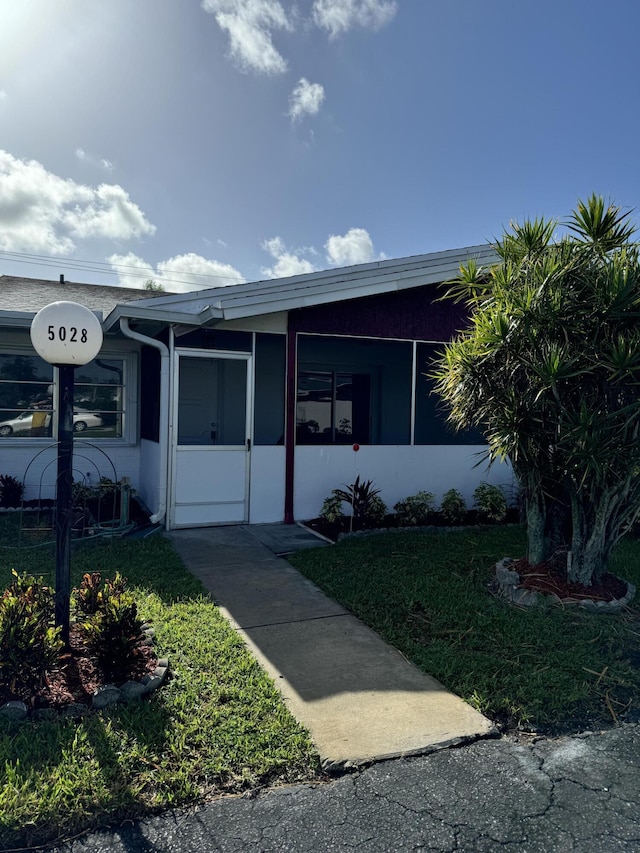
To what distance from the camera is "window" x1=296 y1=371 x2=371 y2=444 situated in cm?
795

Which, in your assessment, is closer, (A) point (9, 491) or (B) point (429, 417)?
(A) point (9, 491)

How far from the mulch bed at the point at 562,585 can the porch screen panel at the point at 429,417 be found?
3905 millimetres

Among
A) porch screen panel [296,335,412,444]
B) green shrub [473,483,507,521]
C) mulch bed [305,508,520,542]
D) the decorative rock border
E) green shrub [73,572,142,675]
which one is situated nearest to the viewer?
green shrub [73,572,142,675]

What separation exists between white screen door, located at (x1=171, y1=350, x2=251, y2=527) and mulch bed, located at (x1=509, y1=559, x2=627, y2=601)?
3636 mm

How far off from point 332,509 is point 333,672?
151 inches

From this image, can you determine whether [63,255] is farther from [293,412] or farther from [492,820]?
[492,820]

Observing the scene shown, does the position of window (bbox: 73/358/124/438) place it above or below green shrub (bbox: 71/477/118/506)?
above

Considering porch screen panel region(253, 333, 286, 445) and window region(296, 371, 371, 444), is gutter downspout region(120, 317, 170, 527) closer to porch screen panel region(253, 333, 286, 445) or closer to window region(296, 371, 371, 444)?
porch screen panel region(253, 333, 286, 445)

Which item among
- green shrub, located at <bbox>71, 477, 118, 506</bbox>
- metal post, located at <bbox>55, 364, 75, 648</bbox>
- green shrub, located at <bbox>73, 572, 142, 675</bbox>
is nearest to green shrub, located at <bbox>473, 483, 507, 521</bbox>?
green shrub, located at <bbox>71, 477, 118, 506</bbox>

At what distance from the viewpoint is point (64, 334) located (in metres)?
3.20

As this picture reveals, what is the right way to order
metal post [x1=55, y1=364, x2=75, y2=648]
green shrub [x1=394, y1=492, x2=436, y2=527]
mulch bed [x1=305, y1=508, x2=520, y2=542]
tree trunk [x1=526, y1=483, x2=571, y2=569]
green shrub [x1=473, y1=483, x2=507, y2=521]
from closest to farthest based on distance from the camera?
metal post [x1=55, y1=364, x2=75, y2=648] → tree trunk [x1=526, y1=483, x2=571, y2=569] → mulch bed [x1=305, y1=508, x2=520, y2=542] → green shrub [x1=394, y1=492, x2=436, y2=527] → green shrub [x1=473, y1=483, x2=507, y2=521]

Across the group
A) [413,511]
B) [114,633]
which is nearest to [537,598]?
[413,511]

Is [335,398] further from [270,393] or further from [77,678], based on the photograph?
[77,678]

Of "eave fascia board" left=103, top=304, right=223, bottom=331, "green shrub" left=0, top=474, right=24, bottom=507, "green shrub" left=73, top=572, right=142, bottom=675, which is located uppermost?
"eave fascia board" left=103, top=304, right=223, bottom=331
